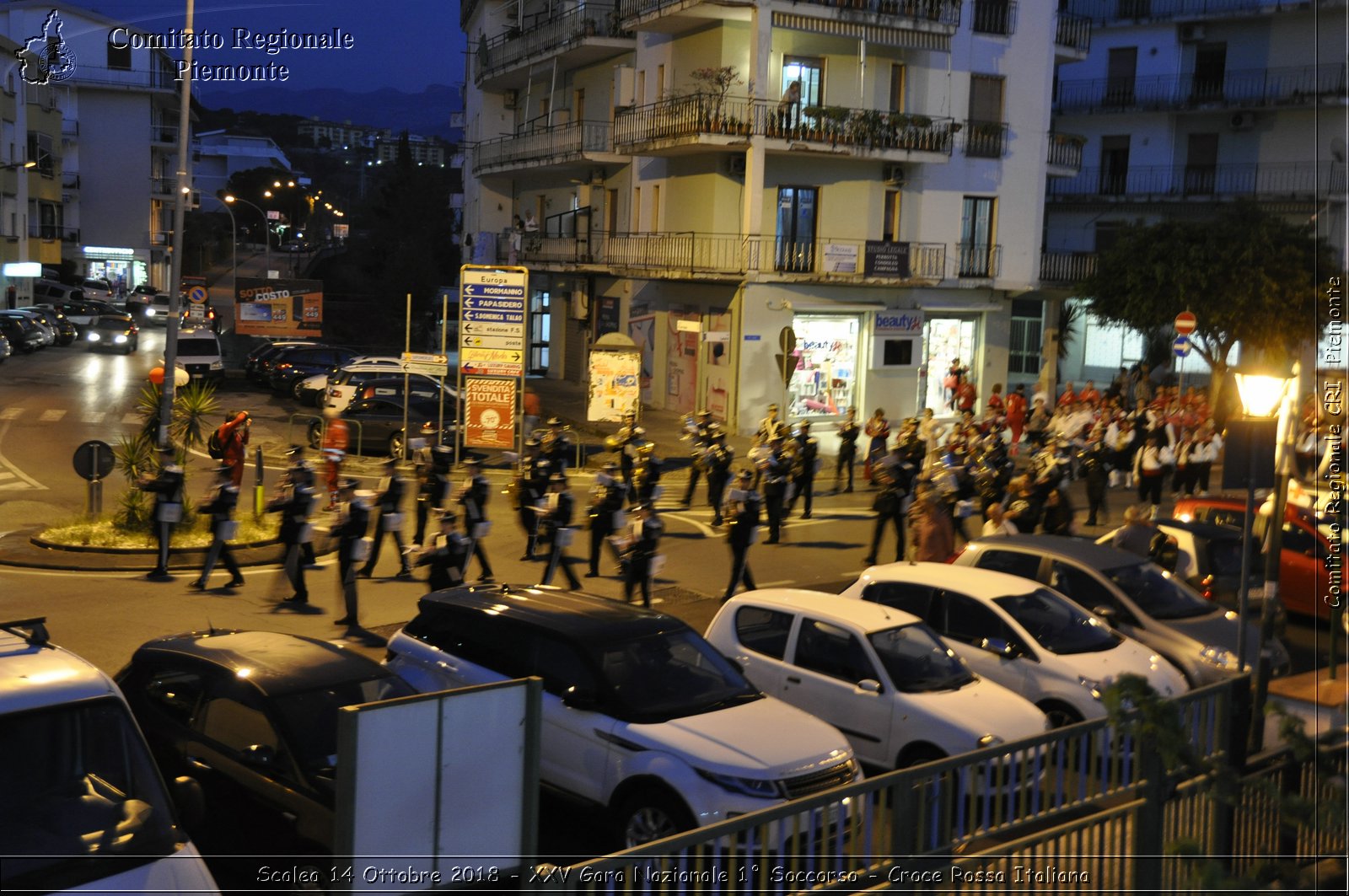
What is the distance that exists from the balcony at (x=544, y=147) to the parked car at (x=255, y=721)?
3099cm

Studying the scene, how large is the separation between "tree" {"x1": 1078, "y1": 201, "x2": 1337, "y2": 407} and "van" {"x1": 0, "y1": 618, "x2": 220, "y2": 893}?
30.4 metres

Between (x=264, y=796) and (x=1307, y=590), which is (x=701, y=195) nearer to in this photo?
(x=1307, y=590)

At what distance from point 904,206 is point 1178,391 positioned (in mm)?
9962

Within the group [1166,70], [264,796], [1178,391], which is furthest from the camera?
[1166,70]

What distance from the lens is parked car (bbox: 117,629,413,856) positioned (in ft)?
24.1

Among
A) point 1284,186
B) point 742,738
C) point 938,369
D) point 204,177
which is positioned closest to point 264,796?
point 742,738

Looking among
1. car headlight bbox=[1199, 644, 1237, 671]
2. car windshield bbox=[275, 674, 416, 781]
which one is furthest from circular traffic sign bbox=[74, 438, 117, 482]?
car headlight bbox=[1199, 644, 1237, 671]

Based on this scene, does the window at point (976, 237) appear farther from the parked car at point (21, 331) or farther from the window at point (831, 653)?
the parked car at point (21, 331)

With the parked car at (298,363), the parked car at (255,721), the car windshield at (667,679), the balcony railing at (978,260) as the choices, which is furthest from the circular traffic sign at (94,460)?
the balcony railing at (978,260)

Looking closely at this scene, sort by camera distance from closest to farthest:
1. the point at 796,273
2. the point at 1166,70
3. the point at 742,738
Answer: the point at 742,738 < the point at 796,273 < the point at 1166,70

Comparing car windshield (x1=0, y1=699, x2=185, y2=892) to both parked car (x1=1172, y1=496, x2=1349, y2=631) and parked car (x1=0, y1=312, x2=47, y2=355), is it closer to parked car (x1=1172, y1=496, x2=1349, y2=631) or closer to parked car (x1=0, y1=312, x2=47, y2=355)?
parked car (x1=1172, y1=496, x2=1349, y2=631)

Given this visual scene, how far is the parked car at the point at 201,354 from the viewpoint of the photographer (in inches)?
1475

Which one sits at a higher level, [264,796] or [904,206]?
[904,206]

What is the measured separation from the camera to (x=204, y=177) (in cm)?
11188
